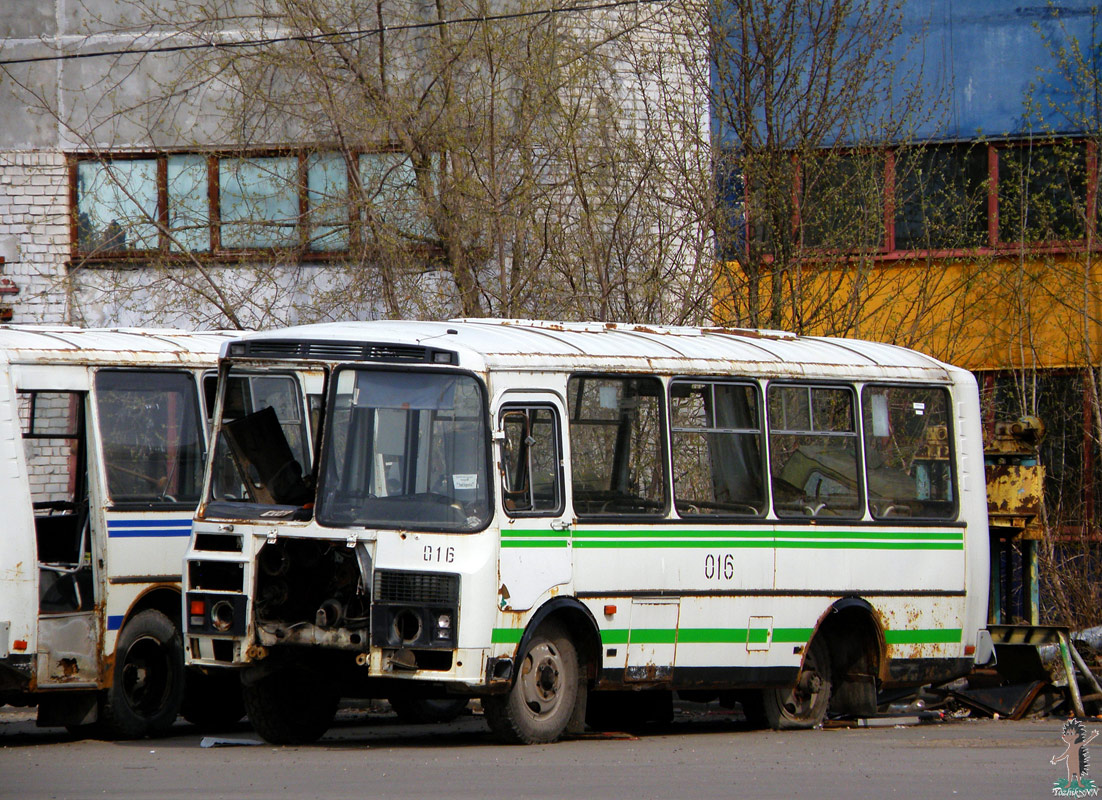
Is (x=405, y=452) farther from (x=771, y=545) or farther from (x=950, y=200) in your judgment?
(x=950, y=200)

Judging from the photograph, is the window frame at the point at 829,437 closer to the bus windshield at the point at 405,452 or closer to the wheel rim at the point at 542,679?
the wheel rim at the point at 542,679

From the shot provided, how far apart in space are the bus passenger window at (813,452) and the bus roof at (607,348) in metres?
0.20

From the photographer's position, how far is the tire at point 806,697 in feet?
41.9

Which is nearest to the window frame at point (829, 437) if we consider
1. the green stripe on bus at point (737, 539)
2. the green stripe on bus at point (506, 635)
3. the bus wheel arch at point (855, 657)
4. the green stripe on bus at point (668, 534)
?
the green stripe on bus at point (737, 539)

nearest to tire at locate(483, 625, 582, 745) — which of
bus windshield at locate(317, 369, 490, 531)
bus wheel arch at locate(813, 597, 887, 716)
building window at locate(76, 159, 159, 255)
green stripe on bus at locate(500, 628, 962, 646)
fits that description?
green stripe on bus at locate(500, 628, 962, 646)

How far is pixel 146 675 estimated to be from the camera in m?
12.1

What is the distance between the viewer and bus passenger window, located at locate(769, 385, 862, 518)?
12375 millimetres

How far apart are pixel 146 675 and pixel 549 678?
3.11 meters

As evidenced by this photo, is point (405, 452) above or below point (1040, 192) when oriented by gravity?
below

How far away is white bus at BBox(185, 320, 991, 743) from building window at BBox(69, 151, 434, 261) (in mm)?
7865

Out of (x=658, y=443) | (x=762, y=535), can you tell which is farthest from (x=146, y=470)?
(x=762, y=535)

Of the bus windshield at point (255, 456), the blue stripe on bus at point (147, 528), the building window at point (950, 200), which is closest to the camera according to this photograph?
the bus windshield at point (255, 456)

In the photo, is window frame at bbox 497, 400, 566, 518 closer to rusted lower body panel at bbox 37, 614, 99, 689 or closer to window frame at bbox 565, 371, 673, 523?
window frame at bbox 565, 371, 673, 523

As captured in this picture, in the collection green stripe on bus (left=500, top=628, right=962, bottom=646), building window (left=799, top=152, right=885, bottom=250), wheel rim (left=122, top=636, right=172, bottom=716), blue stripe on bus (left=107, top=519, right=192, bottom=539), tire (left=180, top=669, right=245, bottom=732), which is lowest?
tire (left=180, top=669, right=245, bottom=732)
